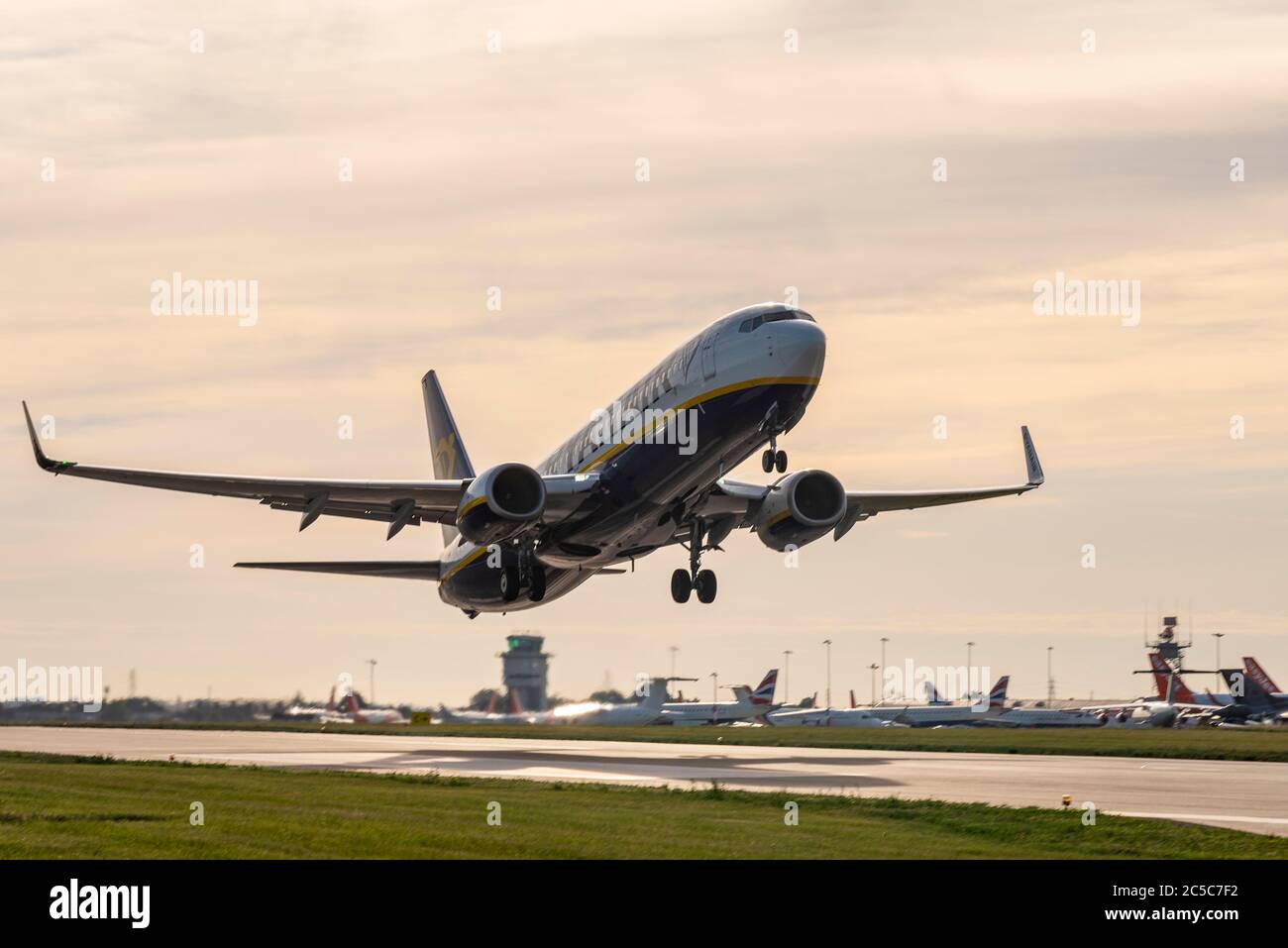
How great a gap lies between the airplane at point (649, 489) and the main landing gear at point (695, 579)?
4 cm

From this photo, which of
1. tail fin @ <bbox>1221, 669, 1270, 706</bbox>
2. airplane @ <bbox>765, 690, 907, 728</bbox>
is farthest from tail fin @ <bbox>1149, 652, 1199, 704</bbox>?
airplane @ <bbox>765, 690, 907, 728</bbox>

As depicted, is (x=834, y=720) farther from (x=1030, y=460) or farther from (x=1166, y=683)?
(x=1030, y=460)

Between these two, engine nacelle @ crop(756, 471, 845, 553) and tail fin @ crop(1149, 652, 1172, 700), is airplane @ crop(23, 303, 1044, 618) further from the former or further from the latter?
tail fin @ crop(1149, 652, 1172, 700)

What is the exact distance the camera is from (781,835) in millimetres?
22031

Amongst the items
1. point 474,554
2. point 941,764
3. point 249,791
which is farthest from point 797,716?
point 249,791

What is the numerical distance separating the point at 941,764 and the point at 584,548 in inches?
486

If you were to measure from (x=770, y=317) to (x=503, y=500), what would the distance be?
30.2 ft

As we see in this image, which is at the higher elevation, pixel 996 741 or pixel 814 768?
pixel 814 768

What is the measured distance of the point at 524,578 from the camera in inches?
1853

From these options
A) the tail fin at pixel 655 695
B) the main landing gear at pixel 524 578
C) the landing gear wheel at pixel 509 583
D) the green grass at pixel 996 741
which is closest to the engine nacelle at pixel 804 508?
the main landing gear at pixel 524 578

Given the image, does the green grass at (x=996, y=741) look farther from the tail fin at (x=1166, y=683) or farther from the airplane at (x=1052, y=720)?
the tail fin at (x=1166, y=683)

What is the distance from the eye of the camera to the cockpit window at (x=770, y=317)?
125 feet

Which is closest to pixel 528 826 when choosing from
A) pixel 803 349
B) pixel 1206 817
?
pixel 1206 817
